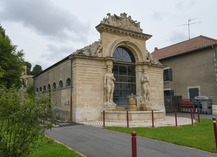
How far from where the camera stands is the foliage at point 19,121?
13.1 feet

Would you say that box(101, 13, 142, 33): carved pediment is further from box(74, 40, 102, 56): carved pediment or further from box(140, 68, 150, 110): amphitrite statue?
box(140, 68, 150, 110): amphitrite statue

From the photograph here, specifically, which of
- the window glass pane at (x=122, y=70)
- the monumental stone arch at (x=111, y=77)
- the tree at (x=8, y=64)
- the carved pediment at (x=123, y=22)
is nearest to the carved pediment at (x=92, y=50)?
the monumental stone arch at (x=111, y=77)

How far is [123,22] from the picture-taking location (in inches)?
706

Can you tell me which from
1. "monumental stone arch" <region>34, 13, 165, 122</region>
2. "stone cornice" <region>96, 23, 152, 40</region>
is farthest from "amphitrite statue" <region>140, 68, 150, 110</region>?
"stone cornice" <region>96, 23, 152, 40</region>

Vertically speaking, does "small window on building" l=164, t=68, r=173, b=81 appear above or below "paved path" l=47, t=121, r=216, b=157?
above

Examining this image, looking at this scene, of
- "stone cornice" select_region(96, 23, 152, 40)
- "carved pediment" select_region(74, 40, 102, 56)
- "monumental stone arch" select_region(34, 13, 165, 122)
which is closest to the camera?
"monumental stone arch" select_region(34, 13, 165, 122)

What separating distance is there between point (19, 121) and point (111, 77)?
11.9m

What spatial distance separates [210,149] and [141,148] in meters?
2.11

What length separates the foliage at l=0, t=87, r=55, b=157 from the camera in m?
3.98

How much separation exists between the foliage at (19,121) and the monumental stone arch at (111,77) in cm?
1021

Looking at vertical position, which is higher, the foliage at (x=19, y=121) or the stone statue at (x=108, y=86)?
→ the stone statue at (x=108, y=86)

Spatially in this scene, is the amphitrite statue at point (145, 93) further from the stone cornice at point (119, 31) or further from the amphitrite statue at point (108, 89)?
the stone cornice at point (119, 31)

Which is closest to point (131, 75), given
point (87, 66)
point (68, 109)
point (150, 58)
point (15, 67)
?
point (150, 58)

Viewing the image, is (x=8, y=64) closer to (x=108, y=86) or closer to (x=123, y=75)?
(x=108, y=86)
